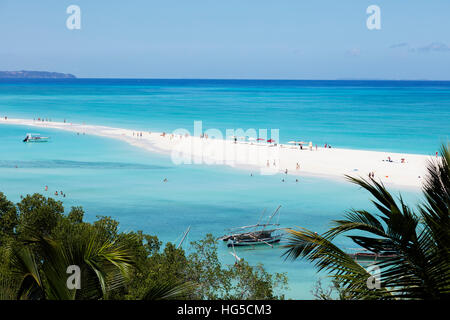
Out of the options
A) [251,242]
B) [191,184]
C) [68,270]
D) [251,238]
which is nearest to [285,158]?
[191,184]

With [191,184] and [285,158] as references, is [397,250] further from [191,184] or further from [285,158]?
[285,158]

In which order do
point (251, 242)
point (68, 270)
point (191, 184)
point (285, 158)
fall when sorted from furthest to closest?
point (285, 158), point (191, 184), point (251, 242), point (68, 270)

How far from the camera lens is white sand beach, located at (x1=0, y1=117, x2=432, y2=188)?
178 feet

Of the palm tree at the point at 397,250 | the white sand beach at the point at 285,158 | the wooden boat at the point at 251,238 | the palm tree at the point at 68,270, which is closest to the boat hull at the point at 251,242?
the wooden boat at the point at 251,238

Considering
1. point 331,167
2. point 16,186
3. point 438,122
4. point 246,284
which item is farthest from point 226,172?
point 438,122

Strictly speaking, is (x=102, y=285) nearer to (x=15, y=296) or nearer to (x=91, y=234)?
(x=91, y=234)

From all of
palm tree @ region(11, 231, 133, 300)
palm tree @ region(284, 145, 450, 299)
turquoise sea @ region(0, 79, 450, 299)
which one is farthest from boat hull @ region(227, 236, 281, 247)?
palm tree @ region(284, 145, 450, 299)

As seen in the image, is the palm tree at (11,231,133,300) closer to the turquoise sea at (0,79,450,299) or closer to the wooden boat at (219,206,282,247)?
the turquoise sea at (0,79,450,299)

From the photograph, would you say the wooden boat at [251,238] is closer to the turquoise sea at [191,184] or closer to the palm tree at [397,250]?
the turquoise sea at [191,184]

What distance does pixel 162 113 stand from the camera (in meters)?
Answer: 126

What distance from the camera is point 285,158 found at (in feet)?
208

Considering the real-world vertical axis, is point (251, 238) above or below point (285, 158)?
below

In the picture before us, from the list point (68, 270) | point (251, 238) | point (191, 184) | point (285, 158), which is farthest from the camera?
point (285, 158)

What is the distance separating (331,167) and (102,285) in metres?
53.6
